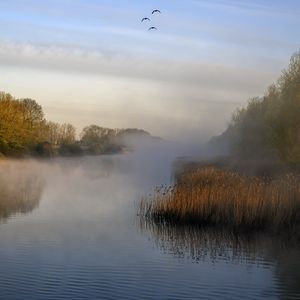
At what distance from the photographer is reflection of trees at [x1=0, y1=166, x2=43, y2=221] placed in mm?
23592

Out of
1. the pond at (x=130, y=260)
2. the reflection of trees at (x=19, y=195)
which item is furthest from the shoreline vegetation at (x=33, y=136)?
the pond at (x=130, y=260)

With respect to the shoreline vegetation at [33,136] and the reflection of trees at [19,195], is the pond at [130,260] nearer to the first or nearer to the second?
the reflection of trees at [19,195]

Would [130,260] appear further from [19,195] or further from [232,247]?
[19,195]

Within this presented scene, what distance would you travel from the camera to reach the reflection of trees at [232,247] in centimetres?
1500

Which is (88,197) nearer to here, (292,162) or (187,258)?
(292,162)

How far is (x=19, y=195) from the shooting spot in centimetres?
2973

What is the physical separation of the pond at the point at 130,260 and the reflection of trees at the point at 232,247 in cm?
3

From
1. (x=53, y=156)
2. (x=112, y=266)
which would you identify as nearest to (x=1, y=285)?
(x=112, y=266)

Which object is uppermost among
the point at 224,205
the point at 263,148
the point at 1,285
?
the point at 263,148

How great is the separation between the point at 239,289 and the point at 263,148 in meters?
27.2

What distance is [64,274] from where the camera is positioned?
13.1 m

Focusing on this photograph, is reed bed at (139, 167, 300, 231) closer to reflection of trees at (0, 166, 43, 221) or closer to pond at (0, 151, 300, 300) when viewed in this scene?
pond at (0, 151, 300, 300)

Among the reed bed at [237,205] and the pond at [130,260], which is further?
the reed bed at [237,205]

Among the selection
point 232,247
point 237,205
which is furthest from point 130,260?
point 237,205
